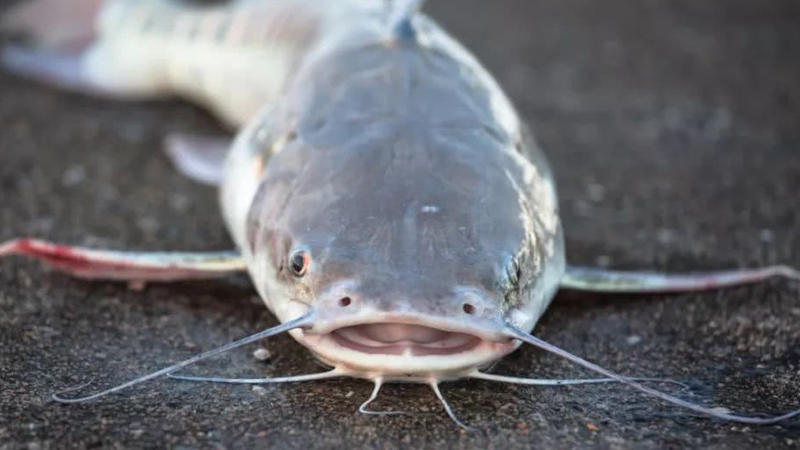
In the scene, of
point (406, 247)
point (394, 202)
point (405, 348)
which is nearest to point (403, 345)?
point (405, 348)

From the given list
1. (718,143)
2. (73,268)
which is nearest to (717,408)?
(73,268)

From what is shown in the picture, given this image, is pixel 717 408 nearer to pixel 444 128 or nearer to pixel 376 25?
pixel 444 128

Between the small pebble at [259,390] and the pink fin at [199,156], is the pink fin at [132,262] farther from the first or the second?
the pink fin at [199,156]

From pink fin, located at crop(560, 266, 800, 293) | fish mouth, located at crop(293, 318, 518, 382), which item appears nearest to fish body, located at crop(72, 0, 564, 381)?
fish mouth, located at crop(293, 318, 518, 382)

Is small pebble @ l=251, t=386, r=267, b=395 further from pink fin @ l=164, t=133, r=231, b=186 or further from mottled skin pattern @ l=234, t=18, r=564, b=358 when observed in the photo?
pink fin @ l=164, t=133, r=231, b=186

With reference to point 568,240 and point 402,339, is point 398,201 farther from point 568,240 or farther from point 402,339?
point 568,240
